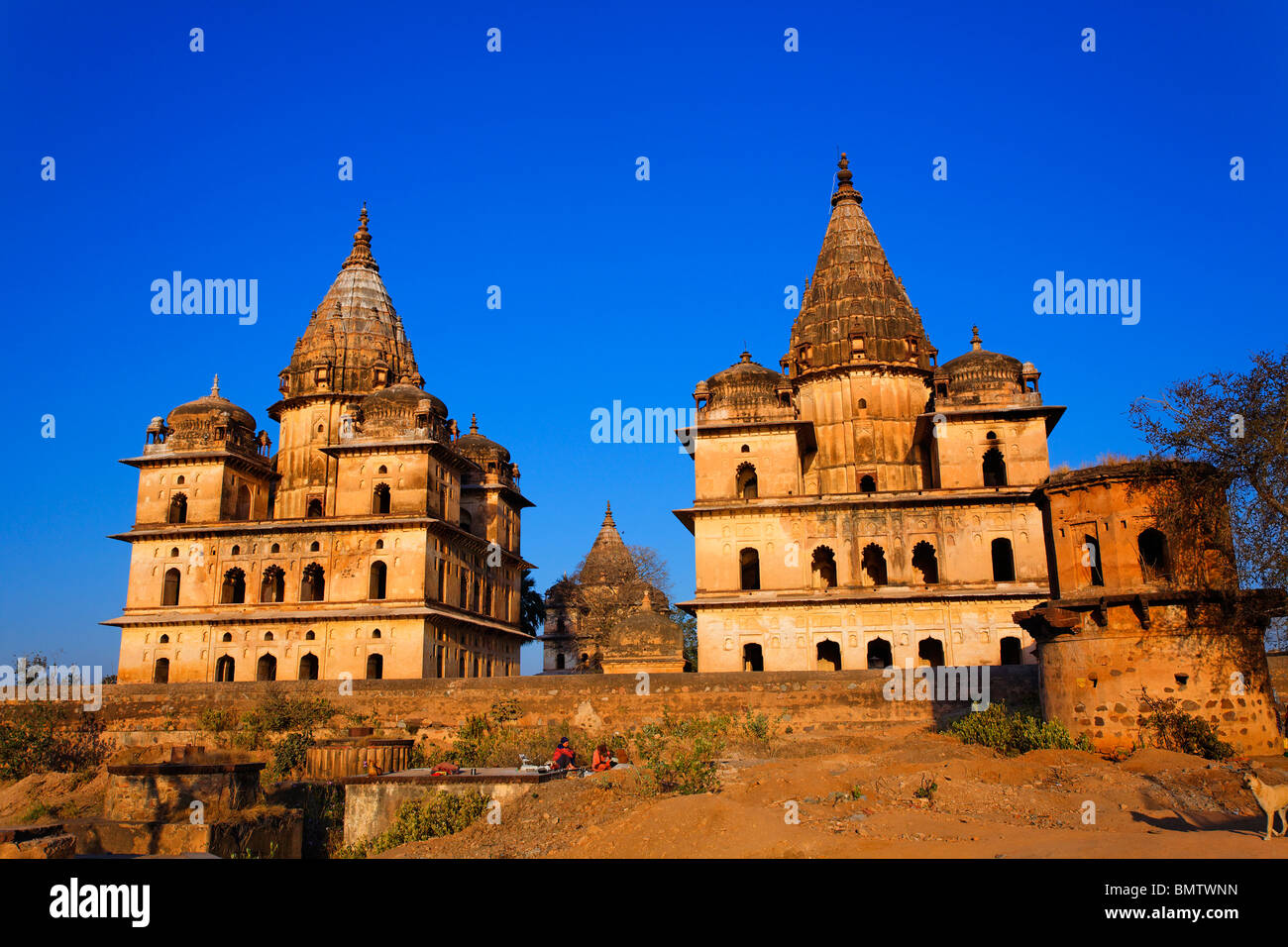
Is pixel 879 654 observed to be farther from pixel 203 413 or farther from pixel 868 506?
pixel 203 413

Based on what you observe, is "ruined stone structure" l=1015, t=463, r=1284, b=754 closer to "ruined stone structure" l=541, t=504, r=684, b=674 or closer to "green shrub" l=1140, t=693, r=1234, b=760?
"green shrub" l=1140, t=693, r=1234, b=760

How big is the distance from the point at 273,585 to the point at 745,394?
19.2 m

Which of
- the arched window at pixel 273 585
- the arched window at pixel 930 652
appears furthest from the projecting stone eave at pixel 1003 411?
the arched window at pixel 273 585

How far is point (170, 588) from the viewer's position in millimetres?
36688

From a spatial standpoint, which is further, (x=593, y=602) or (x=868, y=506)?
(x=593, y=602)

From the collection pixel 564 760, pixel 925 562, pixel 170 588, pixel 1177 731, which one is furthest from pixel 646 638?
pixel 170 588

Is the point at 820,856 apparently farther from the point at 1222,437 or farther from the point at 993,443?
the point at 993,443

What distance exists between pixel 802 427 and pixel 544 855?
24946mm

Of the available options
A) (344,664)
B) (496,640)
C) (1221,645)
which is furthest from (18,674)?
(1221,645)

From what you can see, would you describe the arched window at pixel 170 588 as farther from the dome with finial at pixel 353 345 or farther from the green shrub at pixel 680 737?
the green shrub at pixel 680 737

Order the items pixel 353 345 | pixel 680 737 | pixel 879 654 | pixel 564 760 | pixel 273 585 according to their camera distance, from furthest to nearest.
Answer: pixel 353 345 → pixel 273 585 → pixel 879 654 → pixel 680 737 → pixel 564 760

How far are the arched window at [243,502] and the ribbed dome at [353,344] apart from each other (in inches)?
169

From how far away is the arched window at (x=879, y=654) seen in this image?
106 ft

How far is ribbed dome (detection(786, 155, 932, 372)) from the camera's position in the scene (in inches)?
1451
